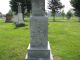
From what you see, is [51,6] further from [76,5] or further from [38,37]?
[38,37]

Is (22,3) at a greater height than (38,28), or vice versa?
(22,3)

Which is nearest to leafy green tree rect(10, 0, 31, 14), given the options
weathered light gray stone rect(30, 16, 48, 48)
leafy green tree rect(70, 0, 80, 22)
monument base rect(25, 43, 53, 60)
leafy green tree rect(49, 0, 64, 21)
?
leafy green tree rect(49, 0, 64, 21)

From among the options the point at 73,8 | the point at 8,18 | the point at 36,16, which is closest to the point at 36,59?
the point at 36,16

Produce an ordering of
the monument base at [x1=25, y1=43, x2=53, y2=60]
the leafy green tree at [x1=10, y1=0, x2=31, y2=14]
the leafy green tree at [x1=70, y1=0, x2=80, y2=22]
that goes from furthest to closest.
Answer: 1. the leafy green tree at [x1=10, y1=0, x2=31, y2=14]
2. the leafy green tree at [x1=70, y1=0, x2=80, y2=22]
3. the monument base at [x1=25, y1=43, x2=53, y2=60]

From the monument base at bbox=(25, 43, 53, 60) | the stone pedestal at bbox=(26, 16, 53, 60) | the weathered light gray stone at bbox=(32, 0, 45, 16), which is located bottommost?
the monument base at bbox=(25, 43, 53, 60)

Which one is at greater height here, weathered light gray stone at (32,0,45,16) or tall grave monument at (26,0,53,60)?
weathered light gray stone at (32,0,45,16)

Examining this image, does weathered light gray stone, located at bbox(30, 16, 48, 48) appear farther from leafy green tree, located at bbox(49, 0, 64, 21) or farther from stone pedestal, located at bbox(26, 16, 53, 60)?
leafy green tree, located at bbox(49, 0, 64, 21)

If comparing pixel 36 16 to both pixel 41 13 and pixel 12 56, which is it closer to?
pixel 41 13

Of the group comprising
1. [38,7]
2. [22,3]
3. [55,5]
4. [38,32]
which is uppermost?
[22,3]

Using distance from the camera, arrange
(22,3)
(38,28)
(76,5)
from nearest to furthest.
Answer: (38,28), (76,5), (22,3)

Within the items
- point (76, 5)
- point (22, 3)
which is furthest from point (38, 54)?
point (22, 3)

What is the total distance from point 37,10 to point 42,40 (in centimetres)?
122

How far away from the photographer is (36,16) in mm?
9422

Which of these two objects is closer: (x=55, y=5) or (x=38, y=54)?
(x=38, y=54)
